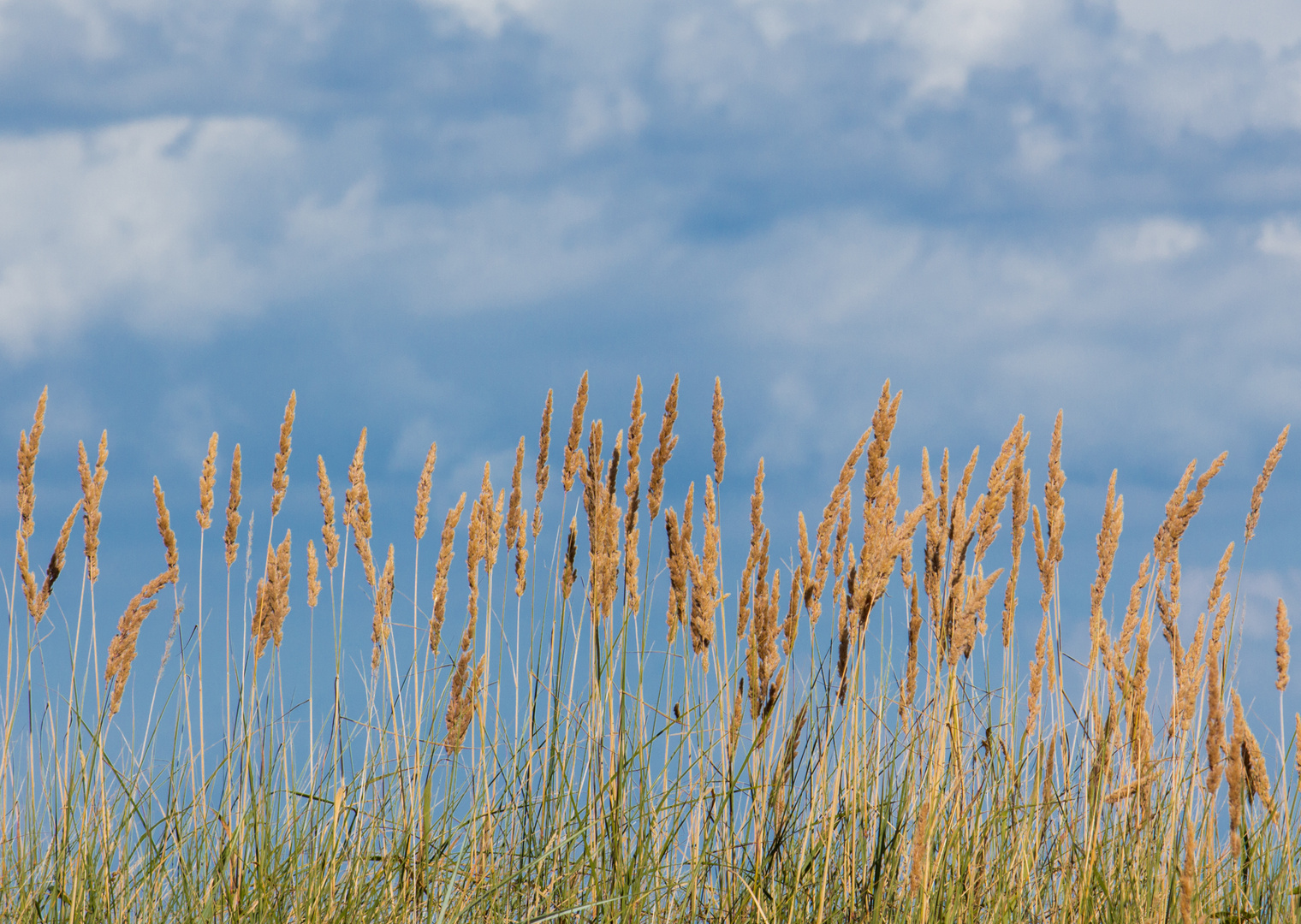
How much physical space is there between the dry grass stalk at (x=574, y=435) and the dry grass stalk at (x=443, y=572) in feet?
1.00

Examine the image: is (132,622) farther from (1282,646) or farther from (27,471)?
(1282,646)

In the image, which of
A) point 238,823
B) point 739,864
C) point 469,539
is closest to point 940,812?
point 739,864

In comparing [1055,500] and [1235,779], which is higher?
[1055,500]

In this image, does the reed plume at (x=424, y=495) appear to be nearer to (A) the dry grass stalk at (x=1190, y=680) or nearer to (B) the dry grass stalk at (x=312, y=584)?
(B) the dry grass stalk at (x=312, y=584)

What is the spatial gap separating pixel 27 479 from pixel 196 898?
127 centimetres

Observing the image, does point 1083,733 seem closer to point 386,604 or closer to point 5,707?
point 386,604

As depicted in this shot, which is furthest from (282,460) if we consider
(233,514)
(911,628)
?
(911,628)

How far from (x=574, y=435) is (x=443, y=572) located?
537 mm

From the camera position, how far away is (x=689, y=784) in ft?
9.52

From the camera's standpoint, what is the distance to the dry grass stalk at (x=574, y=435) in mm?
2902

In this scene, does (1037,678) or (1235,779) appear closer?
(1235,779)

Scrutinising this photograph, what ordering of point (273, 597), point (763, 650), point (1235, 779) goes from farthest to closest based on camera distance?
1. point (273, 597)
2. point (763, 650)
3. point (1235, 779)

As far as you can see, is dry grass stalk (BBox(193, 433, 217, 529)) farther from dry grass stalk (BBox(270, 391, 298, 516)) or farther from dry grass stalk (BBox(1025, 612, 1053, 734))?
dry grass stalk (BBox(1025, 612, 1053, 734))

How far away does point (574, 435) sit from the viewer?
2.92m
